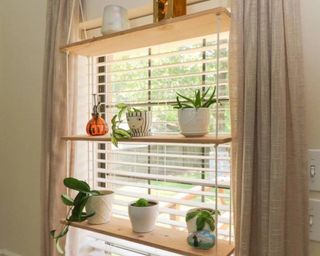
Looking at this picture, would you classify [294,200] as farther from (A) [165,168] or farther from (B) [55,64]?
Result: (B) [55,64]

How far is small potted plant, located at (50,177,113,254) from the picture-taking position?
1307 millimetres

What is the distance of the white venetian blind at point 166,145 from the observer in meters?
1.36

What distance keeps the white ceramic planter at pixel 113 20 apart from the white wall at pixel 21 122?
718 mm

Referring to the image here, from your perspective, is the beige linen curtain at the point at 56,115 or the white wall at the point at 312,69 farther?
the beige linen curtain at the point at 56,115

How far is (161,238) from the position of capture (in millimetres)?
1203

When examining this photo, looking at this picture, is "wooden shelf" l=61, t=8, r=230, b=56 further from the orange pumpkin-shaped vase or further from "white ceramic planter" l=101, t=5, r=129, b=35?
the orange pumpkin-shaped vase

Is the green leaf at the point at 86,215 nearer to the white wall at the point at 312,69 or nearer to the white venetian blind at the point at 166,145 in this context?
the white venetian blind at the point at 166,145

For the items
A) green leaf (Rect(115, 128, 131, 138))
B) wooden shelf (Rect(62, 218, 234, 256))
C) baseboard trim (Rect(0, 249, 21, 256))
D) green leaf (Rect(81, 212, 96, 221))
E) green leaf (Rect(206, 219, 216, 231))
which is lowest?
baseboard trim (Rect(0, 249, 21, 256))

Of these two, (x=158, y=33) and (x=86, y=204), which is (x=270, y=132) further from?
(x=86, y=204)

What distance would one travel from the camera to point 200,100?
1.11 m

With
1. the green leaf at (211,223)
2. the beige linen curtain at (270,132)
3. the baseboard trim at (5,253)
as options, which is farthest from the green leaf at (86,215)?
the baseboard trim at (5,253)

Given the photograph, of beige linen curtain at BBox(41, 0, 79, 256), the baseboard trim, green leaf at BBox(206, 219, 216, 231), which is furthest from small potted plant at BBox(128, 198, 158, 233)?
the baseboard trim

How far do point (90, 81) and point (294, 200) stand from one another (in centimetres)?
120

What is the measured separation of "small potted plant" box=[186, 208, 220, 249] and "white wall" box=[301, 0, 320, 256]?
0.33m
